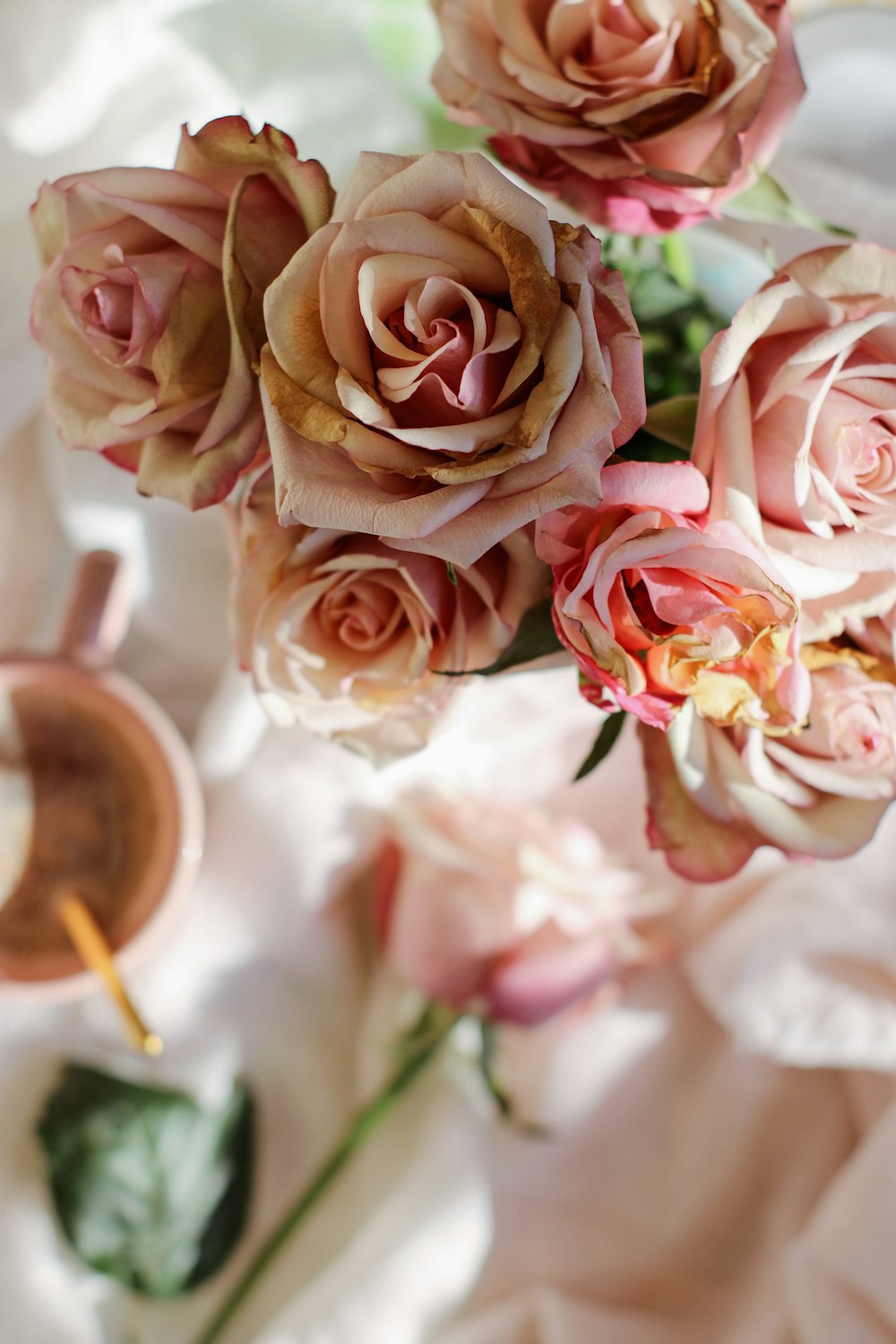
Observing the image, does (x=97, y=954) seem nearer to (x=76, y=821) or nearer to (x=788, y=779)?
(x=76, y=821)

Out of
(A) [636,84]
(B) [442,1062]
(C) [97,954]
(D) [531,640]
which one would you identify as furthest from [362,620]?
(B) [442,1062]

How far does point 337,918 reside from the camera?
593 mm

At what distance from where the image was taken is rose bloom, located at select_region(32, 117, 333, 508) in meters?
0.24

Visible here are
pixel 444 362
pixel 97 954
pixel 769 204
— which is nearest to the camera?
pixel 444 362

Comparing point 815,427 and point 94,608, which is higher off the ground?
point 815,427

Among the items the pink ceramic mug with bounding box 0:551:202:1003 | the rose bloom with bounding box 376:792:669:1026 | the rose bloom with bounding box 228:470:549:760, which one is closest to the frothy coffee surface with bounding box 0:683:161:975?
the pink ceramic mug with bounding box 0:551:202:1003

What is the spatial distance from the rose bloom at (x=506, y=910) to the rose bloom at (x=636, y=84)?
0.99 feet

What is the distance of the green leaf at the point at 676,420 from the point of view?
274mm

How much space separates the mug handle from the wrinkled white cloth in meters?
0.04

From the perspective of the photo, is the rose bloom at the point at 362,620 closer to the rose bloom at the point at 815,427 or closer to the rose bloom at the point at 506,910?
the rose bloom at the point at 815,427

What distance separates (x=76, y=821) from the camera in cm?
50

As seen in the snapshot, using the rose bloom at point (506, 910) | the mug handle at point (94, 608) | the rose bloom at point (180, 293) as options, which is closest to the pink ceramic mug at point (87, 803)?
the mug handle at point (94, 608)

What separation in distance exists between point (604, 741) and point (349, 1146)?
338 millimetres

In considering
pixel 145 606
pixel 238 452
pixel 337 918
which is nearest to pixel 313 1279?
pixel 337 918
